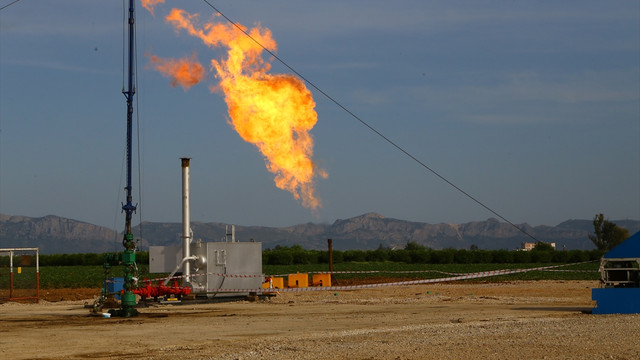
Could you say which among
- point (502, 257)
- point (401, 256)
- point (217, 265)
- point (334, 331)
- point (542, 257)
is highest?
point (401, 256)

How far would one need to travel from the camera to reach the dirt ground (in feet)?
54.1

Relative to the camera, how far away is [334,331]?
20766mm

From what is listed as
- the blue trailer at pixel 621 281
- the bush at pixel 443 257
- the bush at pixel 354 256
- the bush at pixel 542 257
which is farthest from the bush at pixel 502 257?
the blue trailer at pixel 621 281

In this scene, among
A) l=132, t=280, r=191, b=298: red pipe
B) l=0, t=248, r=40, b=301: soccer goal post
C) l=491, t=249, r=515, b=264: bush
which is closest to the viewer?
l=132, t=280, r=191, b=298: red pipe

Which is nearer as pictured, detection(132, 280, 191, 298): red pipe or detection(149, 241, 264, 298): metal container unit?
detection(132, 280, 191, 298): red pipe

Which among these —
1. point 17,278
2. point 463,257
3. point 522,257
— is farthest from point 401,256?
point 17,278

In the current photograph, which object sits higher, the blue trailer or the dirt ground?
the blue trailer

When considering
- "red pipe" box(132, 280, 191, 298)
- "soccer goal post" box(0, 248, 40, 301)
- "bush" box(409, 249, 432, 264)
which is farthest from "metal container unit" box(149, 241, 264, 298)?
"bush" box(409, 249, 432, 264)

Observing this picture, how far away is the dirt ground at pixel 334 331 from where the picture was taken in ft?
54.1

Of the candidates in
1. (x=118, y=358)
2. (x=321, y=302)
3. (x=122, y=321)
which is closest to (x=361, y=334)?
(x=118, y=358)

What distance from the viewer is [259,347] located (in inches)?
683

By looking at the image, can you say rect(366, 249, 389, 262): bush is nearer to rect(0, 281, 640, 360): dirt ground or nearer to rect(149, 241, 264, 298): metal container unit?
rect(149, 241, 264, 298): metal container unit

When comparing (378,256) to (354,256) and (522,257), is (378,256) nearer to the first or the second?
(354,256)

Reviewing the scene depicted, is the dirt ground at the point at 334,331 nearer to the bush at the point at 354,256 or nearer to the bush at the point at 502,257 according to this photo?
the bush at the point at 502,257
